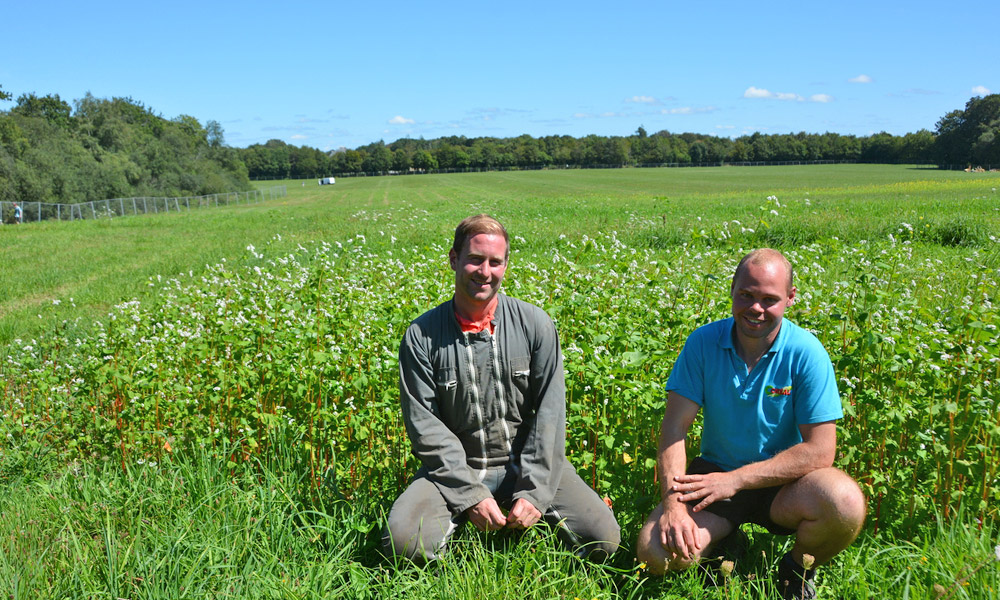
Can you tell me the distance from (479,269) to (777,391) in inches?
57.3

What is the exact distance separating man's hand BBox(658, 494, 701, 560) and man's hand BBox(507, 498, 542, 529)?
0.56 meters

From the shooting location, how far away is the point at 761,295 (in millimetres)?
2971

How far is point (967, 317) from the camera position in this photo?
12.7ft

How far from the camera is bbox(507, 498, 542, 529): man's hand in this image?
3.11 meters

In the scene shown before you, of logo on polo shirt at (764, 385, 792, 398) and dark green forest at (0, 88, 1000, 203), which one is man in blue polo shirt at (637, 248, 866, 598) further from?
dark green forest at (0, 88, 1000, 203)

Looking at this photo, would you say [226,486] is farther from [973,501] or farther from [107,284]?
[107,284]

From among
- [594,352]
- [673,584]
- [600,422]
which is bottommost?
[673,584]

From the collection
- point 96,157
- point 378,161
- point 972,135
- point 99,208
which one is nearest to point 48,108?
point 96,157

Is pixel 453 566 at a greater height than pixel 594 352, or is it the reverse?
pixel 594 352

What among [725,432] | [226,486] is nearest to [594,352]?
[725,432]

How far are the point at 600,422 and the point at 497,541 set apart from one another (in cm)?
86

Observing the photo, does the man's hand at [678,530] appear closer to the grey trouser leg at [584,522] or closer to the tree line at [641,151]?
the grey trouser leg at [584,522]

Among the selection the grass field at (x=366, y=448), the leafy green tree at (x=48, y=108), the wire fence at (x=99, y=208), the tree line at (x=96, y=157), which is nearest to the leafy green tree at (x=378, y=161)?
the tree line at (x=96, y=157)

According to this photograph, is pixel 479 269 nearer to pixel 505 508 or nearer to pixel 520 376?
pixel 520 376
